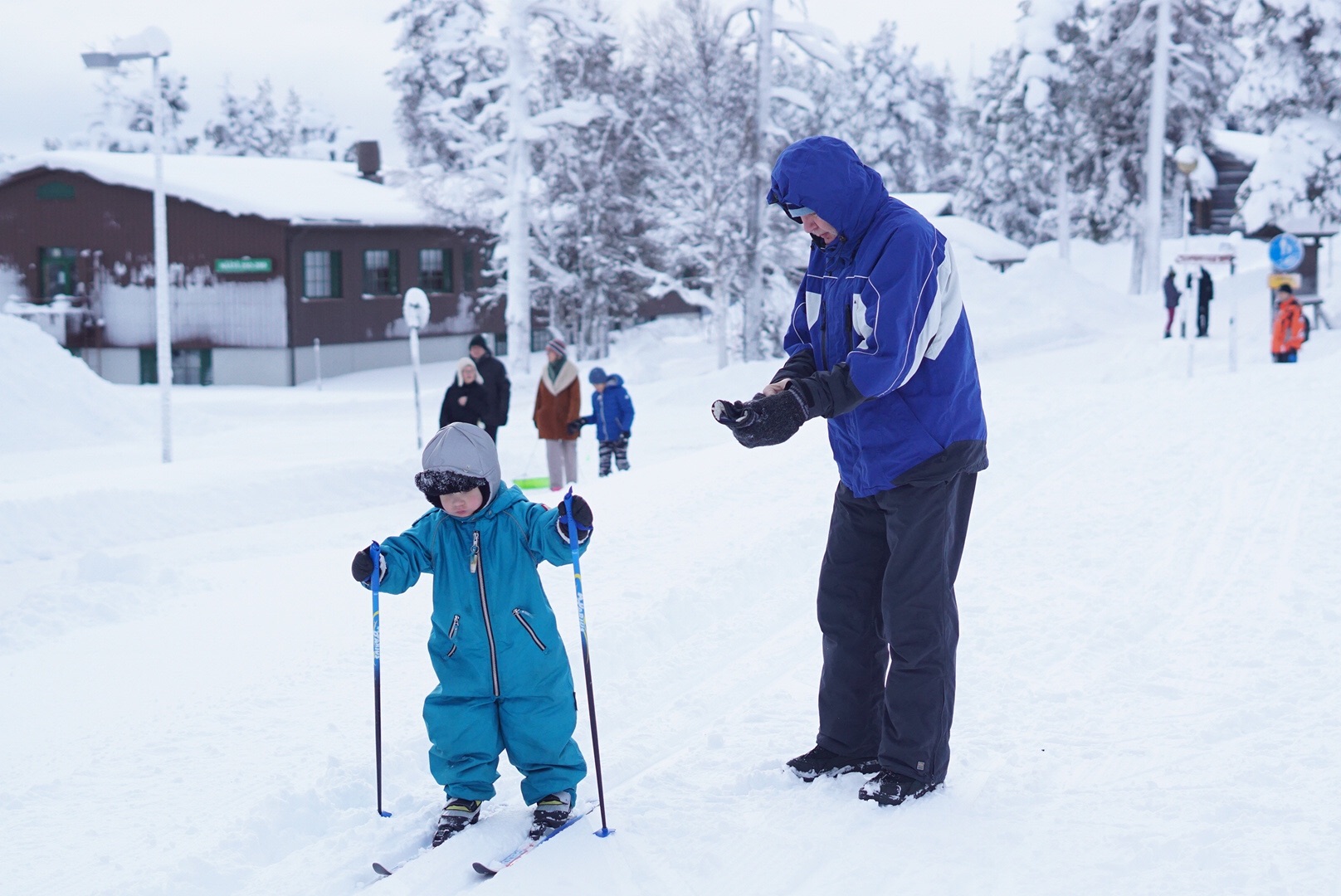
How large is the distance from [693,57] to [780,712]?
79.4 ft

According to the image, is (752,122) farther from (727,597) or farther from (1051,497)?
(727,597)

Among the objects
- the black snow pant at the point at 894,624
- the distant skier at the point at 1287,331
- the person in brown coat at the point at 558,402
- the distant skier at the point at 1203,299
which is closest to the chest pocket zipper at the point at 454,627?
the black snow pant at the point at 894,624

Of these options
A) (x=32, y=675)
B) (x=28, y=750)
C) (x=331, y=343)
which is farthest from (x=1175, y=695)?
(x=331, y=343)

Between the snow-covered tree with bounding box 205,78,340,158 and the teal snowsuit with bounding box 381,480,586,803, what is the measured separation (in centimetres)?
7596

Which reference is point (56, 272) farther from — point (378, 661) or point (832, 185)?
point (832, 185)

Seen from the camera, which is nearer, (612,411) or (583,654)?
(583,654)

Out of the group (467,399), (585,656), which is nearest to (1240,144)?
(467,399)

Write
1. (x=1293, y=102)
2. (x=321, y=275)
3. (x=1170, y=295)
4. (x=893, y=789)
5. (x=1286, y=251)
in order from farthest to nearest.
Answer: (x=1293, y=102)
(x=321, y=275)
(x=1170, y=295)
(x=1286, y=251)
(x=893, y=789)

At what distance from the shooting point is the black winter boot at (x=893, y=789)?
12.4ft

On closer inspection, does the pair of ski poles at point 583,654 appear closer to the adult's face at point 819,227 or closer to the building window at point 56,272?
the adult's face at point 819,227

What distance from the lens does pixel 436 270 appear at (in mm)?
35469

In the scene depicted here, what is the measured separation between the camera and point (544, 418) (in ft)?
42.5

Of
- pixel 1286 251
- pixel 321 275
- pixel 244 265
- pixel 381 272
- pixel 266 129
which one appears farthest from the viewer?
pixel 266 129

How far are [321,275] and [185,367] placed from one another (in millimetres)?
4134
